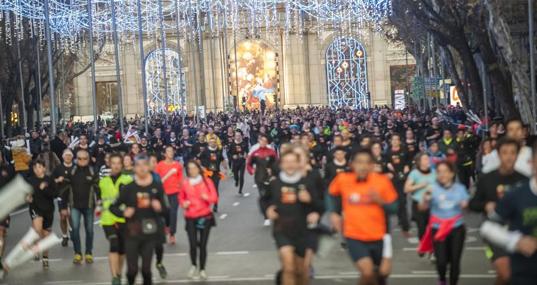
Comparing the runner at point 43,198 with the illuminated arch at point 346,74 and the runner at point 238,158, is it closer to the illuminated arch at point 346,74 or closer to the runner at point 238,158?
the runner at point 238,158

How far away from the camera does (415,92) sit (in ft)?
187

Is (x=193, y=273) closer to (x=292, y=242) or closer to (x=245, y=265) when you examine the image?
(x=245, y=265)

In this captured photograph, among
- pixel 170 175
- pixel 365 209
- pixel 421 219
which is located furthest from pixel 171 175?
pixel 365 209

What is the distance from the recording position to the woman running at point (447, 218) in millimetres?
10695

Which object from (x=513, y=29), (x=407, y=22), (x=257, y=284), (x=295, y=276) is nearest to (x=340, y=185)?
(x=295, y=276)

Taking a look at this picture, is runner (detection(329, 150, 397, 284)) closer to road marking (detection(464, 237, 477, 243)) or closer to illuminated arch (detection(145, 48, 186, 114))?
road marking (detection(464, 237, 477, 243))

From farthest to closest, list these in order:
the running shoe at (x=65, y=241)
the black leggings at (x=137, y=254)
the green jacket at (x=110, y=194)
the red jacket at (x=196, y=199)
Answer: the running shoe at (x=65, y=241), the red jacket at (x=196, y=199), the green jacket at (x=110, y=194), the black leggings at (x=137, y=254)

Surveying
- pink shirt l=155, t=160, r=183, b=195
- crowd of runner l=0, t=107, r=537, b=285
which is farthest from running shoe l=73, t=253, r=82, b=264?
pink shirt l=155, t=160, r=183, b=195

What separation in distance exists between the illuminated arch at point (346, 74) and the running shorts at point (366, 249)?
6670cm

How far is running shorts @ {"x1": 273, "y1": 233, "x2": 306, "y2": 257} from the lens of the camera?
1017cm

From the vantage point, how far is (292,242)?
1020 cm

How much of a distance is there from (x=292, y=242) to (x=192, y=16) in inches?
1883

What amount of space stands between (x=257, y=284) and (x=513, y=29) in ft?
84.0

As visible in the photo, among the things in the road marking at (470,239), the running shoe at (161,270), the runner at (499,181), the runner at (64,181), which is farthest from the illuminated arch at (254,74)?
the runner at (499,181)
